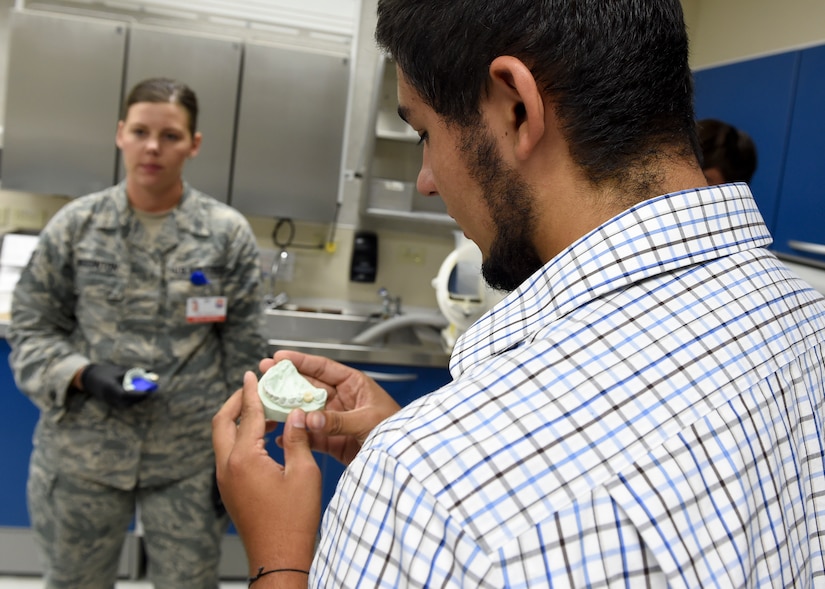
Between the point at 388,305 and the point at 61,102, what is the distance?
5.93ft

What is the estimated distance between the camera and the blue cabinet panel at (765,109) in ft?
7.87

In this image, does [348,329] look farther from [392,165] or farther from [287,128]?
[287,128]

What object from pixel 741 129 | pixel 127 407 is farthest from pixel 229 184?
pixel 741 129

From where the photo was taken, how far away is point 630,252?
619mm

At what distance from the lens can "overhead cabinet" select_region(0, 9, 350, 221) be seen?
313 cm

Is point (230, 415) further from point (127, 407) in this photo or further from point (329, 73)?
point (329, 73)

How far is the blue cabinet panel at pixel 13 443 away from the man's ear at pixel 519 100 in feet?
8.73

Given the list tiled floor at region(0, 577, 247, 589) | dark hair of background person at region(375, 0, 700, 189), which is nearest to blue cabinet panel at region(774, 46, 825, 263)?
dark hair of background person at region(375, 0, 700, 189)

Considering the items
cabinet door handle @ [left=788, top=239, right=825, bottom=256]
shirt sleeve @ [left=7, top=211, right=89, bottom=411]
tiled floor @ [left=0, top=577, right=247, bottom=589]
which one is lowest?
tiled floor @ [left=0, top=577, right=247, bottom=589]

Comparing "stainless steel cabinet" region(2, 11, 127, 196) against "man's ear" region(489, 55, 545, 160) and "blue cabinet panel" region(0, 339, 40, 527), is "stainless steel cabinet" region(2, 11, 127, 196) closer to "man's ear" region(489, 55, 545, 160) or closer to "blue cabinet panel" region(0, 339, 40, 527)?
"blue cabinet panel" region(0, 339, 40, 527)

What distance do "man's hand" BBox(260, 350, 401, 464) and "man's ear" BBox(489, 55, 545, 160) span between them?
19.7 inches

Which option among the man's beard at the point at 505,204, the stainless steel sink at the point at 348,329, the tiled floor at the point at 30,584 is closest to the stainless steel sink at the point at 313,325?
the stainless steel sink at the point at 348,329

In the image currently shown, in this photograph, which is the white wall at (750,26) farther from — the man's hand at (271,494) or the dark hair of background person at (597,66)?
the man's hand at (271,494)

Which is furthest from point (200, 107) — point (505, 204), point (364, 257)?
point (505, 204)
